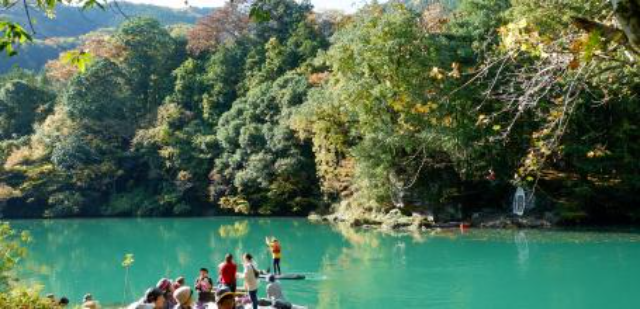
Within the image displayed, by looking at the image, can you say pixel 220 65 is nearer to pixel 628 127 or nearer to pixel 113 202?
pixel 113 202

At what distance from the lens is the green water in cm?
1103

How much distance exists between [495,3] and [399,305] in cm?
1542

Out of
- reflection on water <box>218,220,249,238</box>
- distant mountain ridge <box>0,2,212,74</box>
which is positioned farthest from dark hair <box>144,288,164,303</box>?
distant mountain ridge <box>0,2,212,74</box>

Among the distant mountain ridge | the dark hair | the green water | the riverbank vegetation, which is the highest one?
the distant mountain ridge

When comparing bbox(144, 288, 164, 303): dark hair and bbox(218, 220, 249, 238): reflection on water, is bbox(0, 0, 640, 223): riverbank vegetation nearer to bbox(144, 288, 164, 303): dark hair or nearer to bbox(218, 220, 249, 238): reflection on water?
bbox(218, 220, 249, 238): reflection on water

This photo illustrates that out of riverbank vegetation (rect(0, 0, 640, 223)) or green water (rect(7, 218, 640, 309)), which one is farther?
riverbank vegetation (rect(0, 0, 640, 223))

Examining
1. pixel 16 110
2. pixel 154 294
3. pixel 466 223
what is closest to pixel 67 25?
pixel 16 110

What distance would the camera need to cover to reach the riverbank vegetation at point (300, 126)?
19609 millimetres

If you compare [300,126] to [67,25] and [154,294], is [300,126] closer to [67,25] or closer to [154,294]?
[154,294]

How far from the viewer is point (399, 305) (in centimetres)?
1042

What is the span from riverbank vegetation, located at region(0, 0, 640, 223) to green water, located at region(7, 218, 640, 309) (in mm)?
2393

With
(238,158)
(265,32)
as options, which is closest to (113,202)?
(238,158)

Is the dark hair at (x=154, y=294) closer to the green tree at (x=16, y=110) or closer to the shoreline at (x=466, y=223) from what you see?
the shoreline at (x=466, y=223)

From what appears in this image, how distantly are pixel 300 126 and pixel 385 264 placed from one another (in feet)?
33.7
